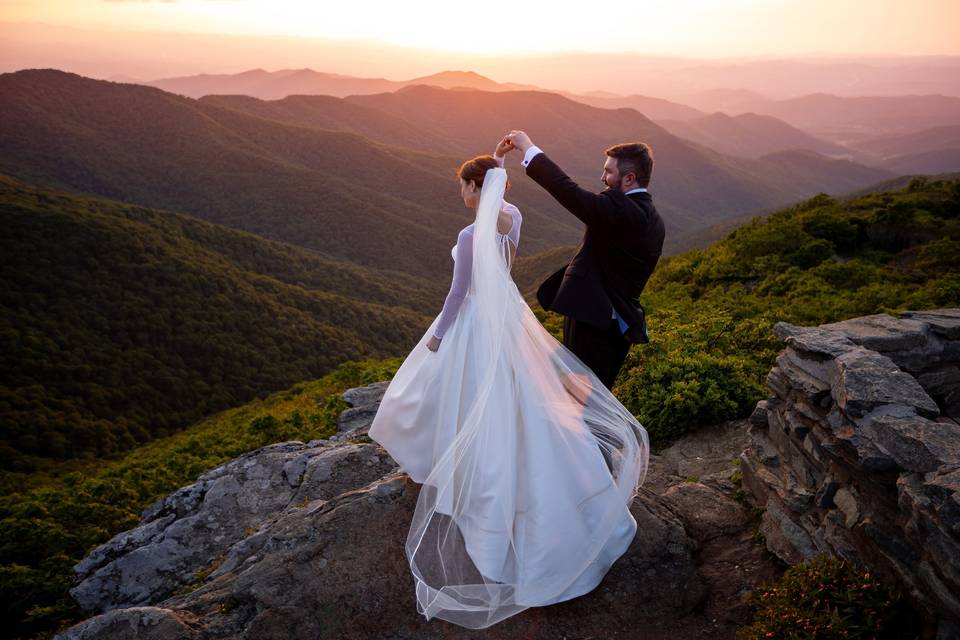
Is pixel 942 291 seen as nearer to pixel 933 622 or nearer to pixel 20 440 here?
pixel 933 622

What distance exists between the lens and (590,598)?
3906 millimetres

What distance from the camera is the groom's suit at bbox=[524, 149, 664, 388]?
3840 mm

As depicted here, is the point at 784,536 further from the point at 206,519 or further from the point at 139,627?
the point at 206,519

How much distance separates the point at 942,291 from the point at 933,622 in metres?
7.78

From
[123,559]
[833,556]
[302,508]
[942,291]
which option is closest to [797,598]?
[833,556]

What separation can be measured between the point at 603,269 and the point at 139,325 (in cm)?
3031

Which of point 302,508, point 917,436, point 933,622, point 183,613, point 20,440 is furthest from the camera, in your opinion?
point 20,440

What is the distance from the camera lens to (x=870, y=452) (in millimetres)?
3330

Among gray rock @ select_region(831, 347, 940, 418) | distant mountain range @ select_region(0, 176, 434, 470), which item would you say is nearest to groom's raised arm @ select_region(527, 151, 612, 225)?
gray rock @ select_region(831, 347, 940, 418)

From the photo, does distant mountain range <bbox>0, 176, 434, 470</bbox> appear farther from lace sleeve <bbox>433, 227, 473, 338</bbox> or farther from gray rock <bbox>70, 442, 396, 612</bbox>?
lace sleeve <bbox>433, 227, 473, 338</bbox>

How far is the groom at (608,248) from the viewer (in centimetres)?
385

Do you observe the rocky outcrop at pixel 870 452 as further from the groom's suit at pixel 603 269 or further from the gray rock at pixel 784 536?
the groom's suit at pixel 603 269

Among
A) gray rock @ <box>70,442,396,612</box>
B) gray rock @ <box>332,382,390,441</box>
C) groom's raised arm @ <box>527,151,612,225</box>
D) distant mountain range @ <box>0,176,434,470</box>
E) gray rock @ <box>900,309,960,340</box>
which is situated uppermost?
groom's raised arm @ <box>527,151,612,225</box>

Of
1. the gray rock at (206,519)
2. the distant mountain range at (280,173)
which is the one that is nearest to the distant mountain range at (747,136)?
the distant mountain range at (280,173)
